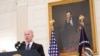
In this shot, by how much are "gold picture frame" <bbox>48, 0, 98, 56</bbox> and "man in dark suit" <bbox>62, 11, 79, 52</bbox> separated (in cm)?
17

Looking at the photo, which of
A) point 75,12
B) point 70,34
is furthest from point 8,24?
point 75,12

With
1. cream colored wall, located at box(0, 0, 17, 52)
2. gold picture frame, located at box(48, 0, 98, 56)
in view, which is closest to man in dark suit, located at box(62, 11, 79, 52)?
gold picture frame, located at box(48, 0, 98, 56)

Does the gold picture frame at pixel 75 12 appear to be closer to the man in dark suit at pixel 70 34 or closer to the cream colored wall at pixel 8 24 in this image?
the man in dark suit at pixel 70 34

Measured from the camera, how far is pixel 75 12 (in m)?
7.93

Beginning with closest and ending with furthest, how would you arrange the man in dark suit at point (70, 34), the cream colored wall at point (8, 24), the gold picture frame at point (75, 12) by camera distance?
the gold picture frame at point (75, 12) < the man in dark suit at point (70, 34) < the cream colored wall at point (8, 24)

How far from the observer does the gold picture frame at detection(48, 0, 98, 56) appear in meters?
7.39

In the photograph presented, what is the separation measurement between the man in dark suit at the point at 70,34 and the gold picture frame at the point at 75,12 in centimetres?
17

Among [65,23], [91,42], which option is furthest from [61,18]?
[91,42]

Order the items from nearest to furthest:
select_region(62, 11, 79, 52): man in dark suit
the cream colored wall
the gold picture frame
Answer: the gold picture frame < select_region(62, 11, 79, 52): man in dark suit < the cream colored wall

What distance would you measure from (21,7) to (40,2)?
3.14ft

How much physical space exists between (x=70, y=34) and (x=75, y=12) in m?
0.86

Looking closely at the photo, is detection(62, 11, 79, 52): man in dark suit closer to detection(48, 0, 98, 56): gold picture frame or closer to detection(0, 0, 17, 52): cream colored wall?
detection(48, 0, 98, 56): gold picture frame

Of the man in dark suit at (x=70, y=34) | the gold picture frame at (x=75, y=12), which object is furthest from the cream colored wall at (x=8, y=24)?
the man in dark suit at (x=70, y=34)

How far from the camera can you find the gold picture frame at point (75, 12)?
291 inches
